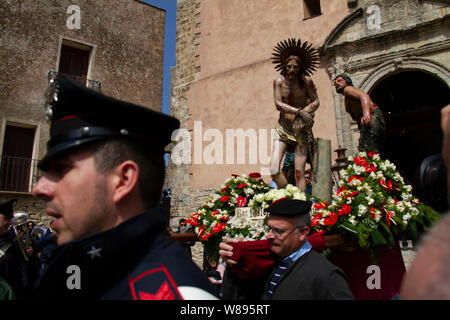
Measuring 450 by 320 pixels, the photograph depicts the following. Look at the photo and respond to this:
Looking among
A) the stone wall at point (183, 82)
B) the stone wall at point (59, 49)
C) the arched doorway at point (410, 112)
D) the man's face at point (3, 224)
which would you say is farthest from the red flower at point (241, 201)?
the stone wall at point (59, 49)

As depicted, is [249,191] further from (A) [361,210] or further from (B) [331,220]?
(A) [361,210]

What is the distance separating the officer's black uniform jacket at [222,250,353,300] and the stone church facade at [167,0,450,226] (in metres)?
6.74

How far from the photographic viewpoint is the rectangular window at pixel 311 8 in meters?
10.8

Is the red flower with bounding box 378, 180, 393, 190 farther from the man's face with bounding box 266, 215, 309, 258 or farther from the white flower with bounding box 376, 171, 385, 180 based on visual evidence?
the man's face with bounding box 266, 215, 309, 258

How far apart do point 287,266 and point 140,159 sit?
1804mm

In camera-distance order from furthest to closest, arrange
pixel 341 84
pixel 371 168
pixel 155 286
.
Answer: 1. pixel 341 84
2. pixel 371 168
3. pixel 155 286

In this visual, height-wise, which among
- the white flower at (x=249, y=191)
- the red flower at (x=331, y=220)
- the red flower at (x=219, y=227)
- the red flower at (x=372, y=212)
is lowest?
the red flower at (x=219, y=227)

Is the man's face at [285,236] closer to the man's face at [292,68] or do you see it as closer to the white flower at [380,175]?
the white flower at [380,175]

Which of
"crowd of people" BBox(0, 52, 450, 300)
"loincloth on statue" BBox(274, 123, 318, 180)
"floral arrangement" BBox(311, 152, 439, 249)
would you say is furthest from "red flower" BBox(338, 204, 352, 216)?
"crowd of people" BBox(0, 52, 450, 300)

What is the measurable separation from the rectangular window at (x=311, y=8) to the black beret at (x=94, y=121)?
10.4 metres

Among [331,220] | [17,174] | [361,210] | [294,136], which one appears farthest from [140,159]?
[17,174]

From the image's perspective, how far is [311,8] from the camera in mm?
11047

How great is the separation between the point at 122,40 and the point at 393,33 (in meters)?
12.9
